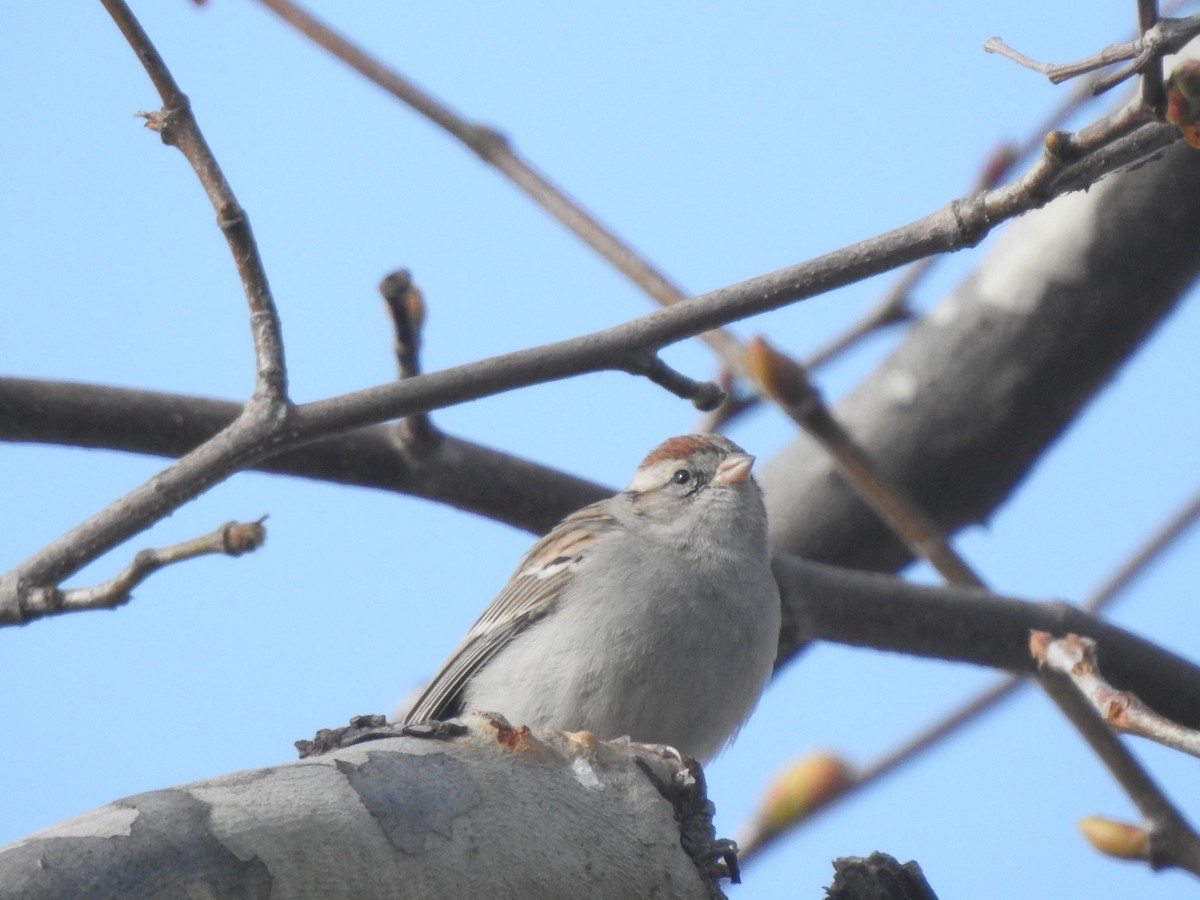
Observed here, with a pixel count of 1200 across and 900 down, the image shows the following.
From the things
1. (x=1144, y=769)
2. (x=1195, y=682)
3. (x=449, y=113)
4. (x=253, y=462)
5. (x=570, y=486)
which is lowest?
(x=1144, y=769)

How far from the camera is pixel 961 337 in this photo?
3.48m

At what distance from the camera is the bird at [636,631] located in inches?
117

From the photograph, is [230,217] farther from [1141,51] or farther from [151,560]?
[1141,51]

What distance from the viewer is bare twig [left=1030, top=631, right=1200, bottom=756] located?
1.65 meters

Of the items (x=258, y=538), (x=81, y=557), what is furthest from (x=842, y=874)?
(x=81, y=557)

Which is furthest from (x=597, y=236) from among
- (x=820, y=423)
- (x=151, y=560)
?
(x=151, y=560)

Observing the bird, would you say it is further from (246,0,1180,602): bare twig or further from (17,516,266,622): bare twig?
(17,516,266,622): bare twig

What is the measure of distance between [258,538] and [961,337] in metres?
A: 2.24

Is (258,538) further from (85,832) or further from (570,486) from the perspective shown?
(570,486)

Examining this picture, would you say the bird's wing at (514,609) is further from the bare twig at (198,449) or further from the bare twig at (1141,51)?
the bare twig at (1141,51)

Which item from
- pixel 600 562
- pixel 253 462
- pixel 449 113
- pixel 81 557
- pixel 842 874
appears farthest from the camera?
pixel 600 562

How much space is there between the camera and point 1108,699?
1.82 meters

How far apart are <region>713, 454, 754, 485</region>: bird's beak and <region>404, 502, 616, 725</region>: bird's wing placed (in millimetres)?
295

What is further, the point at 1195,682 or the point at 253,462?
the point at 1195,682
